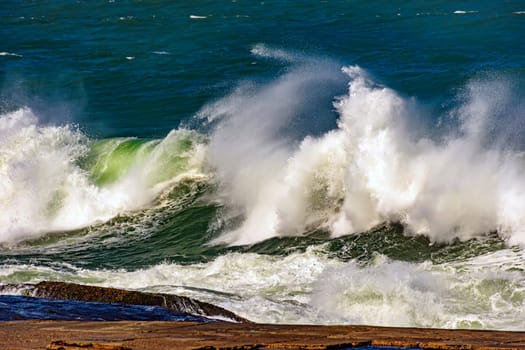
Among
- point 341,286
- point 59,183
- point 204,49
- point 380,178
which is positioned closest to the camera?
point 341,286

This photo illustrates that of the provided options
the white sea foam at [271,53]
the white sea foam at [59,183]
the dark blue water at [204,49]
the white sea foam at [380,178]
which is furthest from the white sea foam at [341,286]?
the white sea foam at [271,53]

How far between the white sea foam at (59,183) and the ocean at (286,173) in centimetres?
5

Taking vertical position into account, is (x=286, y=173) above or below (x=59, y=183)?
above

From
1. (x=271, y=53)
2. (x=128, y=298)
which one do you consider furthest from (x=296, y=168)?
(x=271, y=53)

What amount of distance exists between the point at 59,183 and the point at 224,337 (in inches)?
590

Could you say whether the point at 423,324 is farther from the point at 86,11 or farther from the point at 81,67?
the point at 86,11

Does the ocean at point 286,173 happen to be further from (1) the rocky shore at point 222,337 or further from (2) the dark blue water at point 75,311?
(1) the rocky shore at point 222,337

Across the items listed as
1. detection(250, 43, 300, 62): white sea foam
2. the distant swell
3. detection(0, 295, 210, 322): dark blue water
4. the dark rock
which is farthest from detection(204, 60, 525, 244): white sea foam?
detection(250, 43, 300, 62): white sea foam

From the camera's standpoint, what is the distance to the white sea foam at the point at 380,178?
53.1ft

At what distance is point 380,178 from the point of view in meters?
17.5

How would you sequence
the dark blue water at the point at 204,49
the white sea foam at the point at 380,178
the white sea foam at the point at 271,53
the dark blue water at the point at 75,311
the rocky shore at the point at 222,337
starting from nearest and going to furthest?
1. the rocky shore at the point at 222,337
2. the dark blue water at the point at 75,311
3. the white sea foam at the point at 380,178
4. the dark blue water at the point at 204,49
5. the white sea foam at the point at 271,53

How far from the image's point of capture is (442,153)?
698 inches

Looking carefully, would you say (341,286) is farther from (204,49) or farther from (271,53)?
(204,49)

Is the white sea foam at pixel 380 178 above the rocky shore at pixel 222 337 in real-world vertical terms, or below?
below
